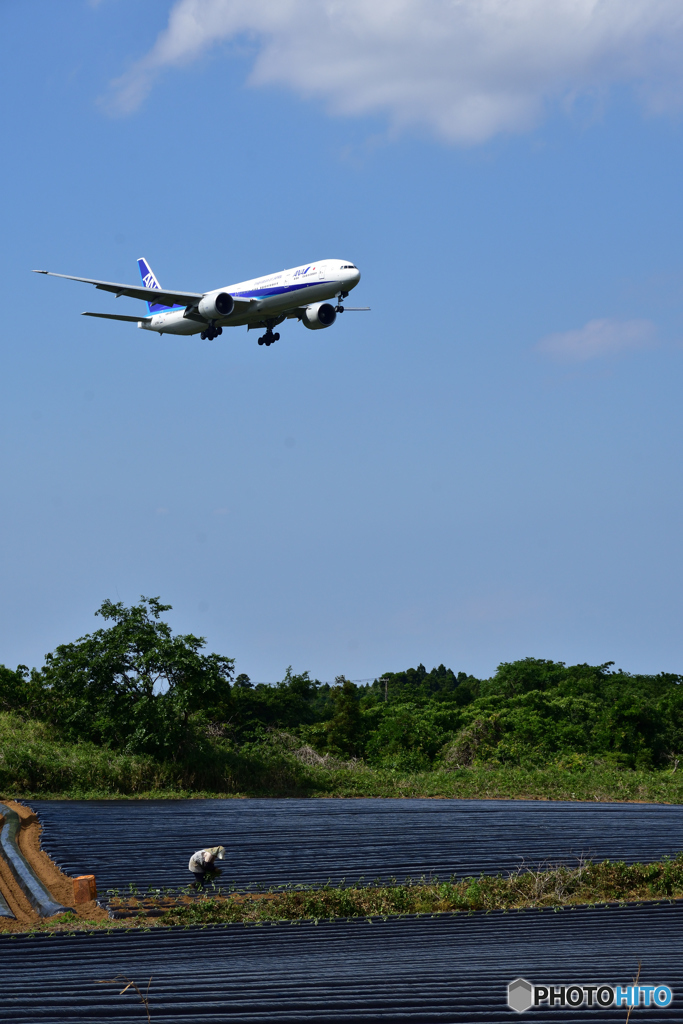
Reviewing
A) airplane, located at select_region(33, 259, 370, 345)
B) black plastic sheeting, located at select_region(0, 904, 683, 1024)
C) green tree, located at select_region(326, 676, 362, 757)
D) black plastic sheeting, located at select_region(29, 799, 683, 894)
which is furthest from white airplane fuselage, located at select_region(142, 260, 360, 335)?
black plastic sheeting, located at select_region(0, 904, 683, 1024)

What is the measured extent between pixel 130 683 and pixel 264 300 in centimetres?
1259

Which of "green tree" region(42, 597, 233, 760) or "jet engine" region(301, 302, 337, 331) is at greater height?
"jet engine" region(301, 302, 337, 331)

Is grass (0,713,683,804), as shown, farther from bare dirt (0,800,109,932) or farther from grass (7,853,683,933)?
grass (7,853,683,933)

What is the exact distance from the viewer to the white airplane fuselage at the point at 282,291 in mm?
29719

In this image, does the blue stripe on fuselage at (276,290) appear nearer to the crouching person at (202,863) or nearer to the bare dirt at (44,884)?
the bare dirt at (44,884)

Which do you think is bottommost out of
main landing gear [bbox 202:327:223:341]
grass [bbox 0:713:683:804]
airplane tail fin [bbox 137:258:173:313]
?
grass [bbox 0:713:683:804]

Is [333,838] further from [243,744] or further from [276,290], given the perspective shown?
[276,290]

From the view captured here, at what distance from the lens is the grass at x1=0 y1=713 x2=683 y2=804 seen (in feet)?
81.4

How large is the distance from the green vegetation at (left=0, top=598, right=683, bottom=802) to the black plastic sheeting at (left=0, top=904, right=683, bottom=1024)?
639 inches

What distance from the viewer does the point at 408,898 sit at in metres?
11.2

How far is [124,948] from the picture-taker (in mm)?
9133

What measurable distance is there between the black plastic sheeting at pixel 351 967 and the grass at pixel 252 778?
15919 millimetres

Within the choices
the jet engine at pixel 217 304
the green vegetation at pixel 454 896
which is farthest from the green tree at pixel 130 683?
the green vegetation at pixel 454 896

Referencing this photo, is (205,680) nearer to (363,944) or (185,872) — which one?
(185,872)
